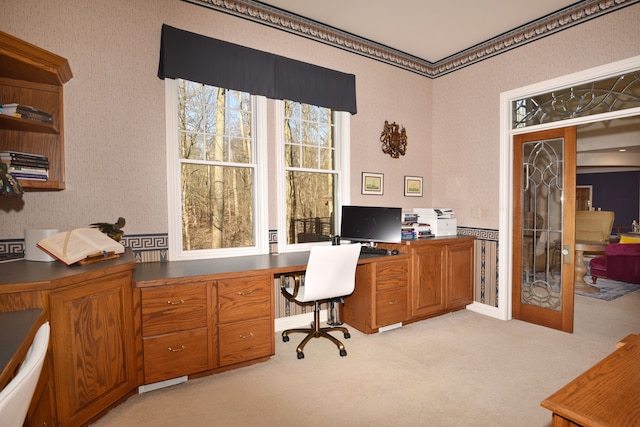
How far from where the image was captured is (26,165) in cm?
217

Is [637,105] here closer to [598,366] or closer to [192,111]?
[598,366]

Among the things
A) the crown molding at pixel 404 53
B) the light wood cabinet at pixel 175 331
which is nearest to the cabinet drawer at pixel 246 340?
the light wood cabinet at pixel 175 331

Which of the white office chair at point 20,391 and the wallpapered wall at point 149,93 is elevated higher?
the wallpapered wall at point 149,93

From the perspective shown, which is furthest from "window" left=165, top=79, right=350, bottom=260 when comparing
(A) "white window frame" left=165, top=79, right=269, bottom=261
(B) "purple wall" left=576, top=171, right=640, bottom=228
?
(B) "purple wall" left=576, top=171, right=640, bottom=228

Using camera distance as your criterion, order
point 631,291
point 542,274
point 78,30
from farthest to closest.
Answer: point 631,291
point 542,274
point 78,30

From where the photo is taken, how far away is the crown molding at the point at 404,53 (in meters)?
3.08

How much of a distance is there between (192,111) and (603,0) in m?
3.84

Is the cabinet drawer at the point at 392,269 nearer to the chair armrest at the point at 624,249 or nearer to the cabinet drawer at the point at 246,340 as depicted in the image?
the cabinet drawer at the point at 246,340

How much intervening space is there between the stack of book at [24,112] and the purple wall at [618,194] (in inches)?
515

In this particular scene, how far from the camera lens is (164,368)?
2270 millimetres

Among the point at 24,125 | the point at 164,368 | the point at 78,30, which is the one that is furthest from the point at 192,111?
the point at 164,368

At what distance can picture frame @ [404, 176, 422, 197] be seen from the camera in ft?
14.3

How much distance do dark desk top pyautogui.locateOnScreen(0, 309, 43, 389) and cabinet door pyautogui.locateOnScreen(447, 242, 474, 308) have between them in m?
3.59

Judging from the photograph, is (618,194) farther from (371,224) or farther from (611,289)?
(371,224)
